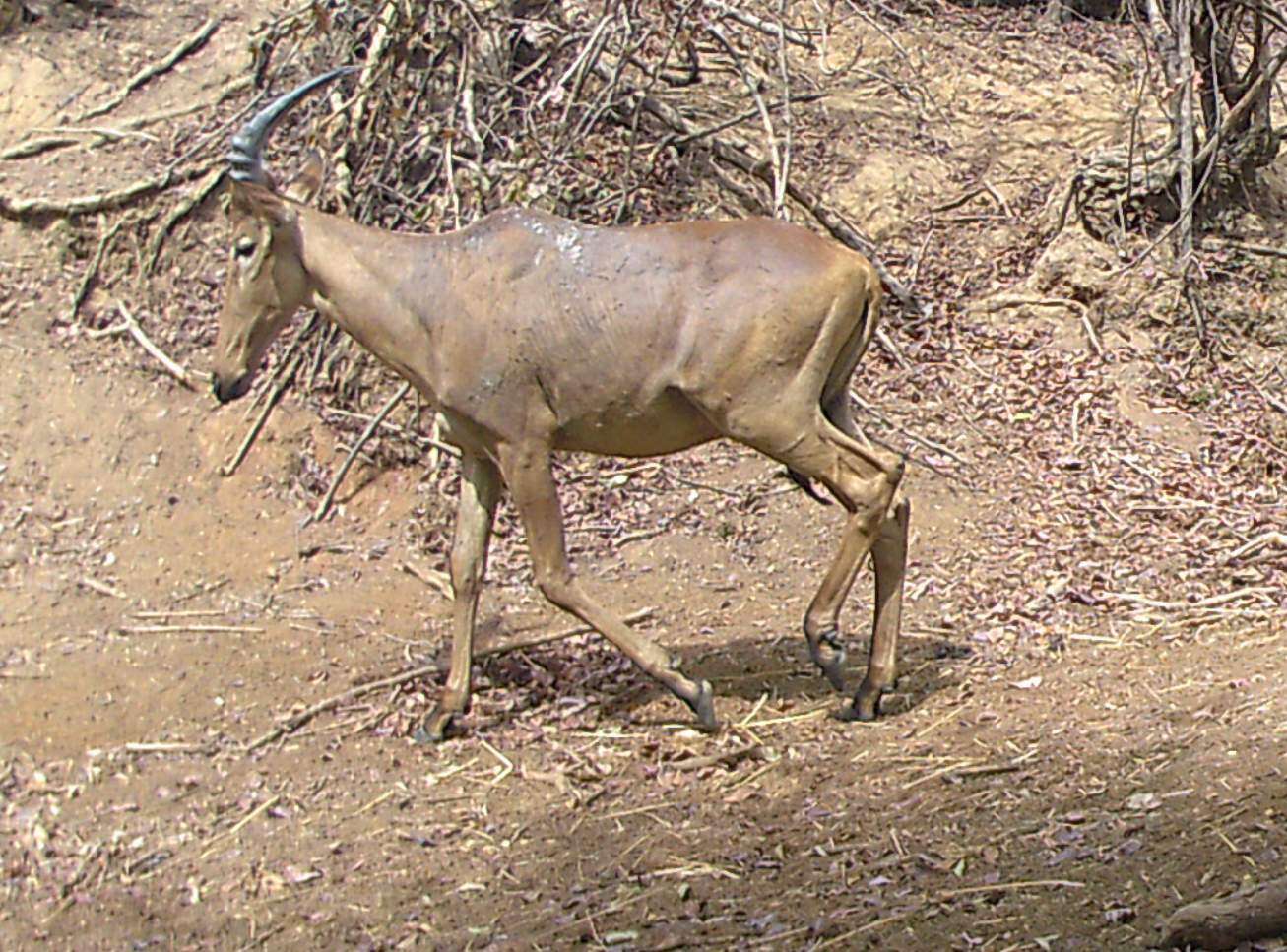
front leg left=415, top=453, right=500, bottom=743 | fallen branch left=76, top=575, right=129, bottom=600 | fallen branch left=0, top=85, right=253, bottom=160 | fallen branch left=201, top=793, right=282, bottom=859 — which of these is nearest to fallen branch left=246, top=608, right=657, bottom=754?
front leg left=415, top=453, right=500, bottom=743

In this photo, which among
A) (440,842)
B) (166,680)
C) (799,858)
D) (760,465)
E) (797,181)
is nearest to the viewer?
(799,858)

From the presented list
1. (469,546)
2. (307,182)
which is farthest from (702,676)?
(307,182)

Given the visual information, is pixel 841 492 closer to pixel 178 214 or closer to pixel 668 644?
pixel 668 644

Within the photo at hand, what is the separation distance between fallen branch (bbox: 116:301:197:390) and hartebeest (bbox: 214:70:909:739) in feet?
9.78

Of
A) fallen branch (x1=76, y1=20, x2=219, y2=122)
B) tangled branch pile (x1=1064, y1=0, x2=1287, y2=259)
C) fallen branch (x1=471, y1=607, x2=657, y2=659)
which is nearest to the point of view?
fallen branch (x1=471, y1=607, x2=657, y2=659)

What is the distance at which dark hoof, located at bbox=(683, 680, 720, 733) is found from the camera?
6895mm

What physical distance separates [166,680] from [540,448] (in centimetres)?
232

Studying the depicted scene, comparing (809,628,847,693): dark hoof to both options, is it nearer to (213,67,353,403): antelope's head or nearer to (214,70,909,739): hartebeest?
(214,70,909,739): hartebeest

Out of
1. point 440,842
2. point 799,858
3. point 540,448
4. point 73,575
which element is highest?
point 540,448

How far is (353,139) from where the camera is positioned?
10883mm

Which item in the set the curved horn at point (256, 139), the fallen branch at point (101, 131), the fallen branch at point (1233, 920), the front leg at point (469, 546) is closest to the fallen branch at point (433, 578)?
the front leg at point (469, 546)

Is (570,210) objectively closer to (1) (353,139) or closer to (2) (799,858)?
(1) (353,139)

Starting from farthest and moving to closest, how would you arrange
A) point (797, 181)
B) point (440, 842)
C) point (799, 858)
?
point (797, 181) < point (440, 842) < point (799, 858)

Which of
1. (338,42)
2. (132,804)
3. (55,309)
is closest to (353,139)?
(338,42)
